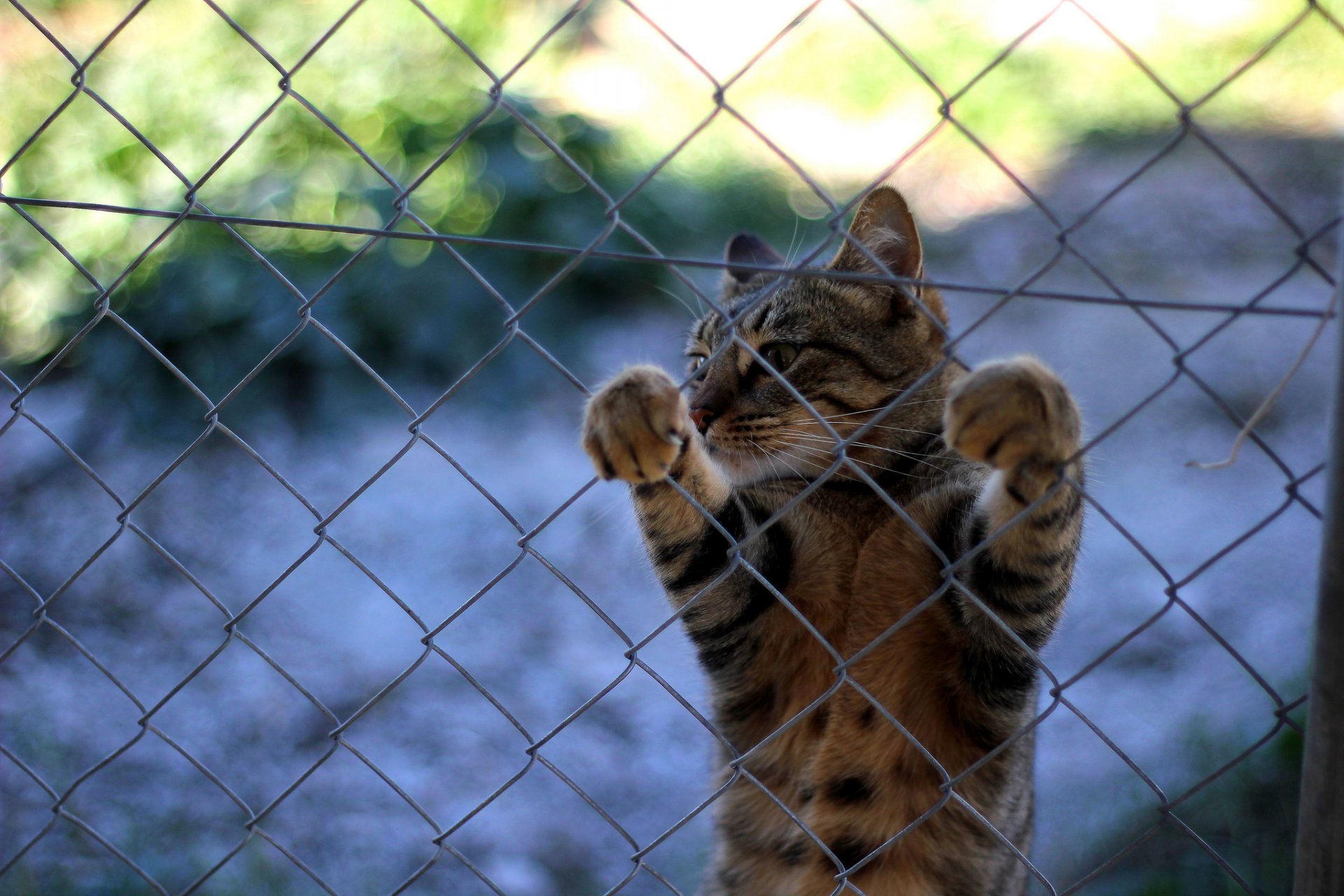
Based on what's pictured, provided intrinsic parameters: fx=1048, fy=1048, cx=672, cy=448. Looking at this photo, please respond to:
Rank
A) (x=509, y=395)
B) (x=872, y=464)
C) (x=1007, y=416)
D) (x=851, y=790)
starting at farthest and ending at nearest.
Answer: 1. (x=509, y=395)
2. (x=872, y=464)
3. (x=851, y=790)
4. (x=1007, y=416)

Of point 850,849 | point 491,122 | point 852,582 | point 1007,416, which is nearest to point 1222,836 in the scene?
point 850,849

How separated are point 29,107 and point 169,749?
424cm

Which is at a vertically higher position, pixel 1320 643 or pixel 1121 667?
pixel 1320 643

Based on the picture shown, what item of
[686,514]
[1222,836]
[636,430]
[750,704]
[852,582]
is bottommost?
[1222,836]

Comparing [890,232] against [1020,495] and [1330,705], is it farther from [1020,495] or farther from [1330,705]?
[1330,705]

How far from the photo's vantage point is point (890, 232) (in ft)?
8.63

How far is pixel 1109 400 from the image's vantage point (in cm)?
509

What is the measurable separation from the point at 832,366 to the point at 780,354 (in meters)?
0.14

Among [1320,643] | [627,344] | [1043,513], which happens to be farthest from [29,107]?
[1320,643]

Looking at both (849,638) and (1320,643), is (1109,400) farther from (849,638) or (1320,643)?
(1320,643)

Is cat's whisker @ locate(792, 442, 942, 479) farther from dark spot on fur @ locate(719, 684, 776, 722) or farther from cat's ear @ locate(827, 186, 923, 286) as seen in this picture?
dark spot on fur @ locate(719, 684, 776, 722)

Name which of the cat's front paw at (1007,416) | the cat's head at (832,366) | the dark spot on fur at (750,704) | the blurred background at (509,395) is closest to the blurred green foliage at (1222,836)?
the blurred background at (509,395)

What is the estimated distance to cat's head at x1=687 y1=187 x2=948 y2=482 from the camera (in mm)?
2607

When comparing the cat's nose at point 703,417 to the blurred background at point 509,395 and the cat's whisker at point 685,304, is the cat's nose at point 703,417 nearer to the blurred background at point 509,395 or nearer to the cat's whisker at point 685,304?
the cat's whisker at point 685,304
